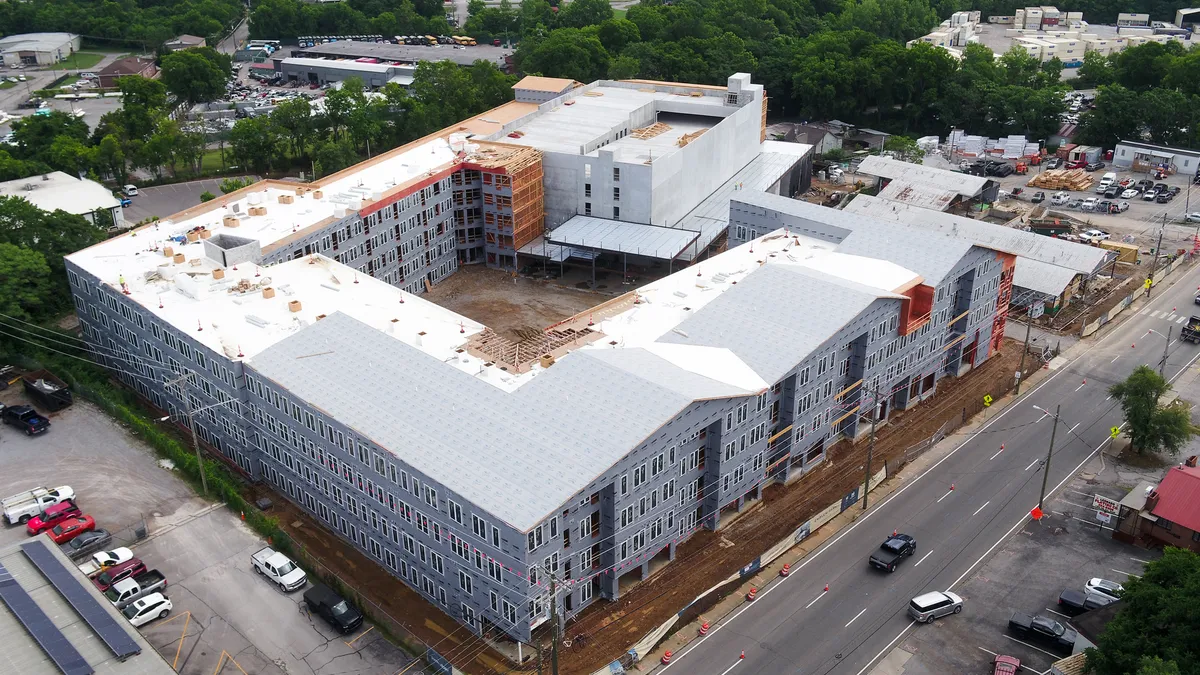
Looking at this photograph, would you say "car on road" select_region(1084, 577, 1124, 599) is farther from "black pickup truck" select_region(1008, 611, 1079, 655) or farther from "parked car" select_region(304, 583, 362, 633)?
"parked car" select_region(304, 583, 362, 633)

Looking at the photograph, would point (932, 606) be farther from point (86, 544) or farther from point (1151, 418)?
point (86, 544)

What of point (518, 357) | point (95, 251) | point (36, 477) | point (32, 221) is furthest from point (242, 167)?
point (518, 357)

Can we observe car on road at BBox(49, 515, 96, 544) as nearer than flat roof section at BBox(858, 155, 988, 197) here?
Yes

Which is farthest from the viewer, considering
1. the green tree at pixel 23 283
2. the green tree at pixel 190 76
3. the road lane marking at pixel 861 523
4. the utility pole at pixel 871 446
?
the green tree at pixel 190 76


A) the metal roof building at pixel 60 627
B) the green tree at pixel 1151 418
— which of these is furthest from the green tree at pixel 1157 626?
the metal roof building at pixel 60 627

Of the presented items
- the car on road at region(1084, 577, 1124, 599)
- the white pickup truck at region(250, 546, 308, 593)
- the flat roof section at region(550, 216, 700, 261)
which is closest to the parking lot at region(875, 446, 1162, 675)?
the car on road at region(1084, 577, 1124, 599)

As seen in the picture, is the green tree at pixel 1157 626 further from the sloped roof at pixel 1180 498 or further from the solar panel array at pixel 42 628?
the solar panel array at pixel 42 628
